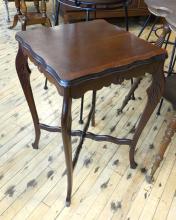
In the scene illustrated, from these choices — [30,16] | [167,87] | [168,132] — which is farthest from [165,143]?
[30,16]

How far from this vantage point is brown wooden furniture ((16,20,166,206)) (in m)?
0.87

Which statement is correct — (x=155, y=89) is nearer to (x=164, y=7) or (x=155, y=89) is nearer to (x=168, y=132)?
(x=168, y=132)

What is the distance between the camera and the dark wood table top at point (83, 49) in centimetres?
88

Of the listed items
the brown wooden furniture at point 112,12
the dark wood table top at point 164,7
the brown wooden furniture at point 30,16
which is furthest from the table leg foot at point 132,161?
the brown wooden furniture at point 112,12

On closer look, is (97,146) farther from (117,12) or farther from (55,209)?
(117,12)

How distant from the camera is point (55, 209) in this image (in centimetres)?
123

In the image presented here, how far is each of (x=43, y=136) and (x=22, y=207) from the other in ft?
1.66

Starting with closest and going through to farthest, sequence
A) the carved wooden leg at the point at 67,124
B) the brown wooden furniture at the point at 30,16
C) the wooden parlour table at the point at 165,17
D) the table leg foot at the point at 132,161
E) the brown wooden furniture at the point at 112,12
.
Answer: the carved wooden leg at the point at 67,124
the wooden parlour table at the point at 165,17
the table leg foot at the point at 132,161
the brown wooden furniture at the point at 30,16
the brown wooden furniture at the point at 112,12

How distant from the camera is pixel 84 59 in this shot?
0.93 metres

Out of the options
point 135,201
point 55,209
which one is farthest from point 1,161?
point 135,201

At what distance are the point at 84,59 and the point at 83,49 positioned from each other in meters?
0.09

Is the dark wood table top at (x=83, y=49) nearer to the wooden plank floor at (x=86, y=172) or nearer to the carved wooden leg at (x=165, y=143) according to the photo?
the carved wooden leg at (x=165, y=143)

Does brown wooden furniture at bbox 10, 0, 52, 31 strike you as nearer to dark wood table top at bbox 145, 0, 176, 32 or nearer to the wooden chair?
dark wood table top at bbox 145, 0, 176, 32

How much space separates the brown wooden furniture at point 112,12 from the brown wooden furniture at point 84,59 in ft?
A: 6.24
